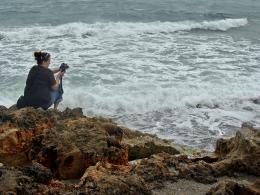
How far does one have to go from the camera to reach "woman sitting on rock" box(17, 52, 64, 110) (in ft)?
22.4

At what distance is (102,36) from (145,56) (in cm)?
411

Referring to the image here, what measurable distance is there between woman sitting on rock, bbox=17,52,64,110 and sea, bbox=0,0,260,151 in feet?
5.69

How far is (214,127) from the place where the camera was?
8.14 m

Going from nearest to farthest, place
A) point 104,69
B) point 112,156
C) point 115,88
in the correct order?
point 112,156 → point 115,88 → point 104,69

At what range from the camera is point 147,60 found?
42.3 ft

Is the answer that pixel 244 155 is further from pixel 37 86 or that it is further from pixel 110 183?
pixel 37 86

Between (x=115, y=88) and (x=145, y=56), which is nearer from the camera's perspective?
(x=115, y=88)

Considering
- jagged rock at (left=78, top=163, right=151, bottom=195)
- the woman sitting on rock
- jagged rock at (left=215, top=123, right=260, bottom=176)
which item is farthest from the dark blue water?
jagged rock at (left=78, top=163, right=151, bottom=195)

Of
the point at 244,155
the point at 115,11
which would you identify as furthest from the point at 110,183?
the point at 115,11

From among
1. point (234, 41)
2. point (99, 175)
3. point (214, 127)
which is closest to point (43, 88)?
point (214, 127)

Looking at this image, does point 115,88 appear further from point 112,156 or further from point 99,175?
point 99,175

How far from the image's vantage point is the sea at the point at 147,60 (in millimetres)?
8766

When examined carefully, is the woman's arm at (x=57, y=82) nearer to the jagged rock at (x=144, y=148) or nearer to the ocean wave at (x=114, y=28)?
the jagged rock at (x=144, y=148)

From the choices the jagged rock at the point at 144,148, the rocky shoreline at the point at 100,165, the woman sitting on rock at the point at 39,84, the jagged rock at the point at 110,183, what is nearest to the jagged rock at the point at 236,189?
the rocky shoreline at the point at 100,165
